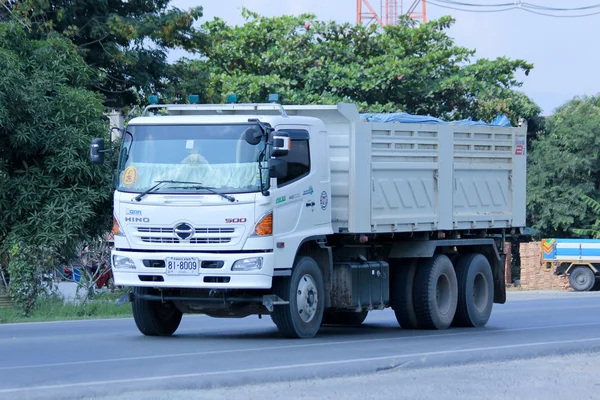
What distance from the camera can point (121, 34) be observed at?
82.0ft

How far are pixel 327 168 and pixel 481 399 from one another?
549 centimetres

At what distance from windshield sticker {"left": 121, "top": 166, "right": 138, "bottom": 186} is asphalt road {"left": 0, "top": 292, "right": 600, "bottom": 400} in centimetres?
189

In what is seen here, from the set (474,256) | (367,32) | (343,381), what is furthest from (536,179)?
(343,381)

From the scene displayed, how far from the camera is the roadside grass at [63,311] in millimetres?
17427

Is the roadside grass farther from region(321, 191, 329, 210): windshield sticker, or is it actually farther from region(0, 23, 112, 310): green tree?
region(321, 191, 329, 210): windshield sticker

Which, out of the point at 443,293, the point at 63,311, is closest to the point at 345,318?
the point at 443,293

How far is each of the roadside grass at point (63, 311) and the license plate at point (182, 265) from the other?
5115mm

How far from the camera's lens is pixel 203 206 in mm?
12609

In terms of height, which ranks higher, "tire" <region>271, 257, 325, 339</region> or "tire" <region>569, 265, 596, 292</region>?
"tire" <region>271, 257, 325, 339</region>

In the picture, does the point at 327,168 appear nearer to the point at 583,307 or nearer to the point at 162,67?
the point at 583,307

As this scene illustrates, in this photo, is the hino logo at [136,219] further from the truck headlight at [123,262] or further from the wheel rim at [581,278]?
the wheel rim at [581,278]

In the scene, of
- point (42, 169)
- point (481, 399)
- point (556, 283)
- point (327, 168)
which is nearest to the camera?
point (481, 399)

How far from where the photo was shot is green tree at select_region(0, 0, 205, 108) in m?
24.8

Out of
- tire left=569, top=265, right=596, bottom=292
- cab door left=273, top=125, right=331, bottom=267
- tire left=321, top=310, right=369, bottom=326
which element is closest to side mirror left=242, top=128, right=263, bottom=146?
cab door left=273, top=125, right=331, bottom=267
